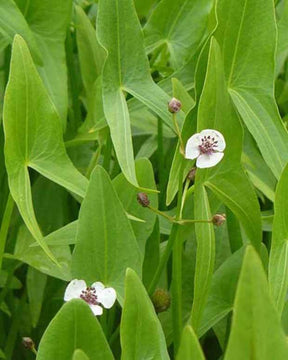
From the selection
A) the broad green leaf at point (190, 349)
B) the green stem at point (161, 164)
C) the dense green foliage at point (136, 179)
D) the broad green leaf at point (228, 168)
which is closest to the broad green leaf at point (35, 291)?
the dense green foliage at point (136, 179)

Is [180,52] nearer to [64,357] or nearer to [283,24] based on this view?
[283,24]

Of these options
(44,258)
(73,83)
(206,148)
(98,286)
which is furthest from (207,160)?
(73,83)

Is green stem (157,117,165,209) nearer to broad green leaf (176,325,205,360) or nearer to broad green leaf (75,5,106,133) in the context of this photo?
broad green leaf (75,5,106,133)

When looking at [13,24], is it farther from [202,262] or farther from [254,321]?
[254,321]

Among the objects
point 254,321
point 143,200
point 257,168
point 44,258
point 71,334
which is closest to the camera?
point 254,321

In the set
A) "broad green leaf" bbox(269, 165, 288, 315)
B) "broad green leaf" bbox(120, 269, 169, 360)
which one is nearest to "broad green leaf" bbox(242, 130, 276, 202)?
"broad green leaf" bbox(269, 165, 288, 315)

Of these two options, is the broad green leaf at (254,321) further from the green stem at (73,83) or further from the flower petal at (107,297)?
the green stem at (73,83)

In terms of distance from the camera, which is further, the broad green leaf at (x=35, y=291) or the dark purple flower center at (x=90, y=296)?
the broad green leaf at (x=35, y=291)
